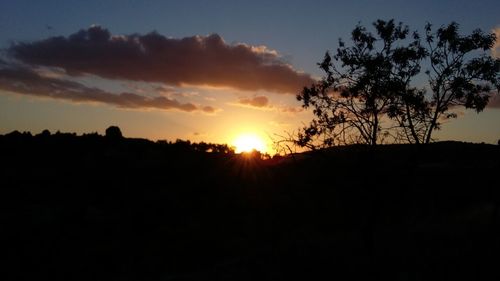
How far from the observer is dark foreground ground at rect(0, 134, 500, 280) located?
714 inches

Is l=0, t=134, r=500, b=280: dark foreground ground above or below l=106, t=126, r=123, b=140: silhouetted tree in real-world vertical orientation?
below

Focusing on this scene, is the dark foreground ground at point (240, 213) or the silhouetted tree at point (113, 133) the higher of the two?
the silhouetted tree at point (113, 133)

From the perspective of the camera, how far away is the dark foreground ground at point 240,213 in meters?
18.1

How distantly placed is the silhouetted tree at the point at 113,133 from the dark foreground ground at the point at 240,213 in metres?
1.08

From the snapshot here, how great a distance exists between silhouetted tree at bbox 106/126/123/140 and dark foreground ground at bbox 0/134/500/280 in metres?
1.08

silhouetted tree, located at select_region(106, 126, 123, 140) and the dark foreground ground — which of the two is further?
silhouetted tree, located at select_region(106, 126, 123, 140)

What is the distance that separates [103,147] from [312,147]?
115 ft

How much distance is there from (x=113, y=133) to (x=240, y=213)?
18583mm

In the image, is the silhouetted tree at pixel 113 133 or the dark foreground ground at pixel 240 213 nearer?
the dark foreground ground at pixel 240 213

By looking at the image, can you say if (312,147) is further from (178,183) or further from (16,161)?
(16,161)

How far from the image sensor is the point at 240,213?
40812 mm

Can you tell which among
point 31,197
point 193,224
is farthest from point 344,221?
point 31,197

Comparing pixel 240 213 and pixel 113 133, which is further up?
pixel 113 133

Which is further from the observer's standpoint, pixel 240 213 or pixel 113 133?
pixel 113 133
